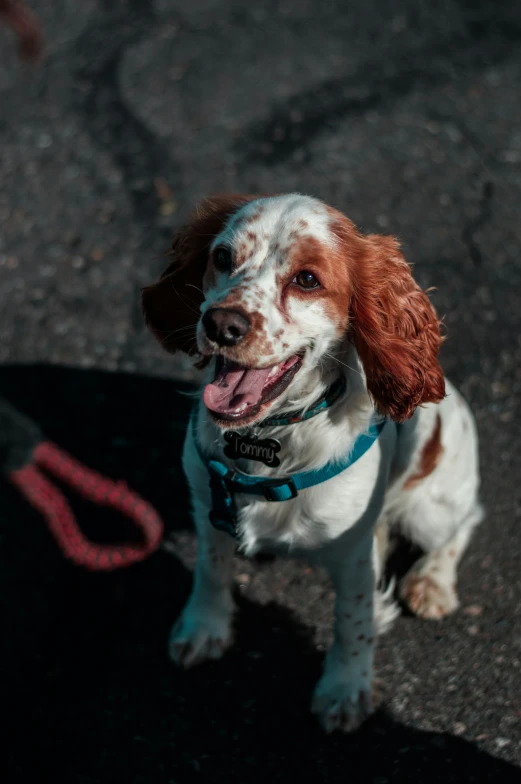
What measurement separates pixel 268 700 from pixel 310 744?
21 cm

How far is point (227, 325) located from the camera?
2.12 metres

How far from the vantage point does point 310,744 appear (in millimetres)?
2750

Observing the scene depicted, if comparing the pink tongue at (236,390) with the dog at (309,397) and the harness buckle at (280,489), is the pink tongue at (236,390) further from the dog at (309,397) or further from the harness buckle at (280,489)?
the harness buckle at (280,489)

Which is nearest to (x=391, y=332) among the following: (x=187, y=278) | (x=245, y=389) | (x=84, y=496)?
(x=245, y=389)

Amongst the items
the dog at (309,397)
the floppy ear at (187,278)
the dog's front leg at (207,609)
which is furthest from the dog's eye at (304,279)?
the dog's front leg at (207,609)

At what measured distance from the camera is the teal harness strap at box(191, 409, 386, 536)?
2.41 meters

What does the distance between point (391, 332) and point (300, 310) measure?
288 mm

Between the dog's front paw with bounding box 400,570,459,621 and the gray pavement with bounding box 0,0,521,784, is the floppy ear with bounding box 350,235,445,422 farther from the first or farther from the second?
the gray pavement with bounding box 0,0,521,784

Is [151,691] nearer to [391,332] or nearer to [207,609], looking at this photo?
[207,609]

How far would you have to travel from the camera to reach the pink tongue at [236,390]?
2.22m

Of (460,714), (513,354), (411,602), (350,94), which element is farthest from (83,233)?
(460,714)

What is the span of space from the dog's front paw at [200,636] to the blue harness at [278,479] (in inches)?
25.5

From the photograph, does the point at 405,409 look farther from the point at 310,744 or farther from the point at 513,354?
the point at 513,354

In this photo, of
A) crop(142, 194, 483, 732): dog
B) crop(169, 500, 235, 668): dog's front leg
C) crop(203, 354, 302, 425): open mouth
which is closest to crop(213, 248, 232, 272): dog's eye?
crop(142, 194, 483, 732): dog
